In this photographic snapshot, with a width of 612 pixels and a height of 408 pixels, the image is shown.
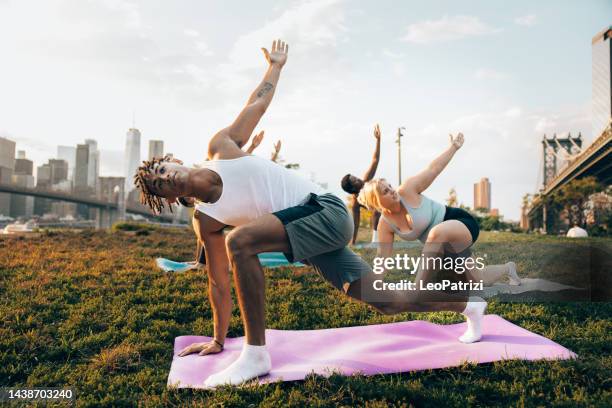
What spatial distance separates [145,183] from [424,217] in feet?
7.12

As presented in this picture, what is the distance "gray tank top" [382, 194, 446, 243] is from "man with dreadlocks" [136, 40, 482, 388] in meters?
0.78

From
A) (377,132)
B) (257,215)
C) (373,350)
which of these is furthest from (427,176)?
(377,132)

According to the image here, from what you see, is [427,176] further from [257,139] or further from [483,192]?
[483,192]

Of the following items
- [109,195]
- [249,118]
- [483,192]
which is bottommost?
[249,118]

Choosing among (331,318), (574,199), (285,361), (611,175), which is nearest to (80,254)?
(331,318)

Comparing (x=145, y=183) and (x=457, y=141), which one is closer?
(x=145, y=183)

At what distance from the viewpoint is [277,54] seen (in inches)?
125

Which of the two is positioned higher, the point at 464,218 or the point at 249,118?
the point at 249,118

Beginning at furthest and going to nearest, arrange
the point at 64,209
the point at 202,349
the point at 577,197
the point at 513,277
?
the point at 64,209 < the point at 577,197 < the point at 513,277 < the point at 202,349

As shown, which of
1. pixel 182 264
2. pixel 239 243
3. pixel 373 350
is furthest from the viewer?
pixel 182 264

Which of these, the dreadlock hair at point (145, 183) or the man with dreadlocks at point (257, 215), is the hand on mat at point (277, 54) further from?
the dreadlock hair at point (145, 183)

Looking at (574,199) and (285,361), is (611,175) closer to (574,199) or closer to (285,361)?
(574,199)

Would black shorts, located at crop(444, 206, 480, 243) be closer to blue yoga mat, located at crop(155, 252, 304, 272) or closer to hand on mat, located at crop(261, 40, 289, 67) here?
hand on mat, located at crop(261, 40, 289, 67)

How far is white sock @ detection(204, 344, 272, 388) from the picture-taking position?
2.63 metres
